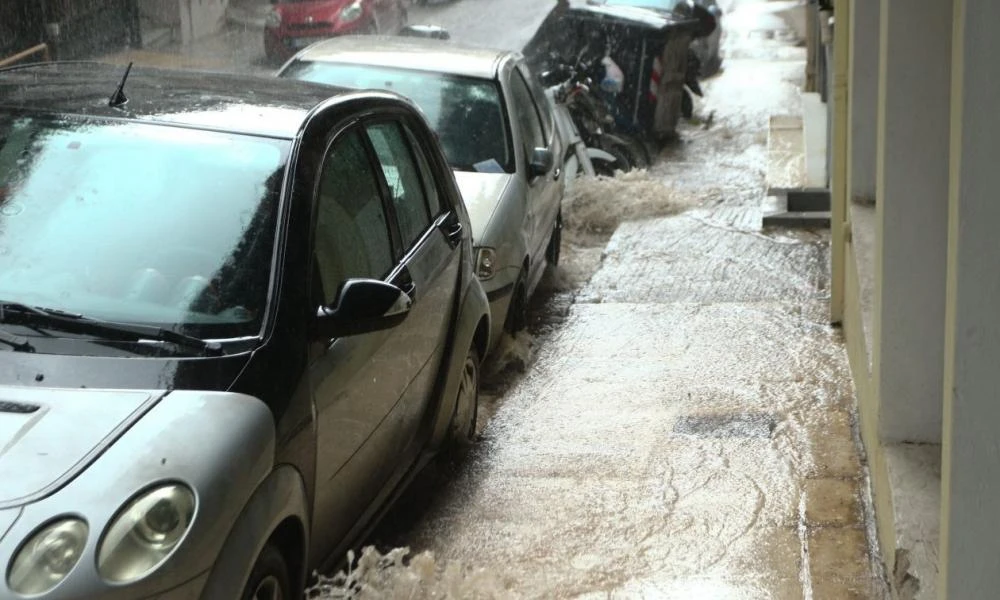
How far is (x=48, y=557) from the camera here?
321 centimetres

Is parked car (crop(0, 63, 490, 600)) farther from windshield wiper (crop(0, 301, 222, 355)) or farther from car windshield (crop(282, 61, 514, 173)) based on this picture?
car windshield (crop(282, 61, 514, 173))

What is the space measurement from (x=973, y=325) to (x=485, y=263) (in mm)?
4446

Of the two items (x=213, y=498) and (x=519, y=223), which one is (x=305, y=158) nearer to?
(x=213, y=498)

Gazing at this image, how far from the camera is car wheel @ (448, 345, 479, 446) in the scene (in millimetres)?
6090

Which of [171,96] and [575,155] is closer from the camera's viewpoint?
[171,96]

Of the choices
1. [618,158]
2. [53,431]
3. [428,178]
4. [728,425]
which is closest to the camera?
[53,431]

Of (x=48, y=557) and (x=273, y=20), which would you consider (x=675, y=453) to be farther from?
(x=273, y=20)

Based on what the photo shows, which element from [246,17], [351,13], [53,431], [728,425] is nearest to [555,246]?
[728,425]

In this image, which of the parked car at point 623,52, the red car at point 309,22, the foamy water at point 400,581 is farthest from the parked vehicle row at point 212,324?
the red car at point 309,22

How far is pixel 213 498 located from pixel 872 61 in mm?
4586

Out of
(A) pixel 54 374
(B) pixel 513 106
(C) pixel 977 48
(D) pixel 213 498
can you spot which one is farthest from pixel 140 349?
(B) pixel 513 106

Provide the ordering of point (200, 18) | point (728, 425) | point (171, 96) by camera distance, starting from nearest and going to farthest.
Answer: point (171, 96) → point (728, 425) → point (200, 18)

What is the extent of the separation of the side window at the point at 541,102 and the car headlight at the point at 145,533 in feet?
20.6

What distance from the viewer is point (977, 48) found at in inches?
120
